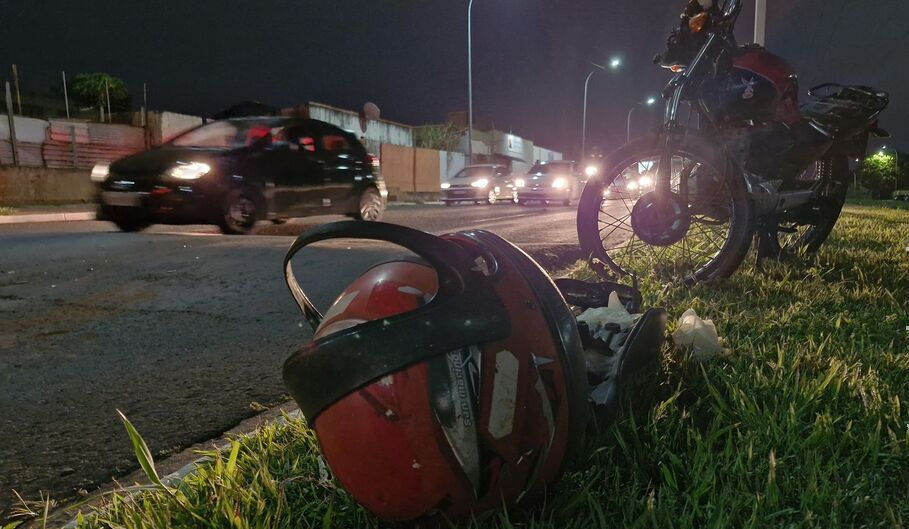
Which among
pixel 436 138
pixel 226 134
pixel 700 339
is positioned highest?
pixel 436 138

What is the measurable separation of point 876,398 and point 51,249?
703 centimetres

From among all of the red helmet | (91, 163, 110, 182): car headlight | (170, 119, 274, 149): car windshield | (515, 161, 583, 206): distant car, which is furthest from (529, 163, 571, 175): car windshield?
the red helmet

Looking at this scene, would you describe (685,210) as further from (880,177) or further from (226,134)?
(880,177)

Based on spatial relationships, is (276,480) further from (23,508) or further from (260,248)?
(260,248)

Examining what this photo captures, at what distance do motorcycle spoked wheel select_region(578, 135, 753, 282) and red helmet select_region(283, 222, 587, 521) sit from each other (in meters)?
2.27

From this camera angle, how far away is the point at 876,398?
1.87 meters

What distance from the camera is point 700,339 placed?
233 centimetres

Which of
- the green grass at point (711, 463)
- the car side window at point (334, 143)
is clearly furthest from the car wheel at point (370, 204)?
the green grass at point (711, 463)

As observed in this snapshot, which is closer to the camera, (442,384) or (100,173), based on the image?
(442,384)

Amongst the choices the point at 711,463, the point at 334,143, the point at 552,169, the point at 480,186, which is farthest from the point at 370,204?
the point at 552,169

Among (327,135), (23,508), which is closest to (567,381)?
(23,508)

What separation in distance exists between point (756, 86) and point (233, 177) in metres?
5.94

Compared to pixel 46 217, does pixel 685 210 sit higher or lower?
higher

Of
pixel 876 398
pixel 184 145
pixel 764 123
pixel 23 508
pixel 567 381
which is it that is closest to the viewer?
pixel 567 381
